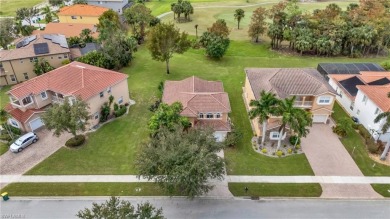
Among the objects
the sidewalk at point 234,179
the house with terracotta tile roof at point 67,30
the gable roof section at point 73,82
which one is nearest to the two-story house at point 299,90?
the sidewalk at point 234,179

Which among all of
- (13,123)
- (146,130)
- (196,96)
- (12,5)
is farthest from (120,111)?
(12,5)

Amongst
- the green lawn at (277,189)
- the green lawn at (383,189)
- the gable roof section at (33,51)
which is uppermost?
the gable roof section at (33,51)

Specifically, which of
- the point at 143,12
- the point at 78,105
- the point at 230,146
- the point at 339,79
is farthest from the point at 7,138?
the point at 339,79

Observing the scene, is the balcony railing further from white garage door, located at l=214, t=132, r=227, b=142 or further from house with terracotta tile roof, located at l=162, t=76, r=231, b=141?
white garage door, located at l=214, t=132, r=227, b=142

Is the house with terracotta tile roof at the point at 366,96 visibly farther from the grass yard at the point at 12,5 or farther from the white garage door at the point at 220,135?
the grass yard at the point at 12,5

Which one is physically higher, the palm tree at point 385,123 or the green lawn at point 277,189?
the palm tree at point 385,123

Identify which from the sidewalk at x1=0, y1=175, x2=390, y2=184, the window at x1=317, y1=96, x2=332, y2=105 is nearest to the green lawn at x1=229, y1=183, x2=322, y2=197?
the sidewalk at x1=0, y1=175, x2=390, y2=184
